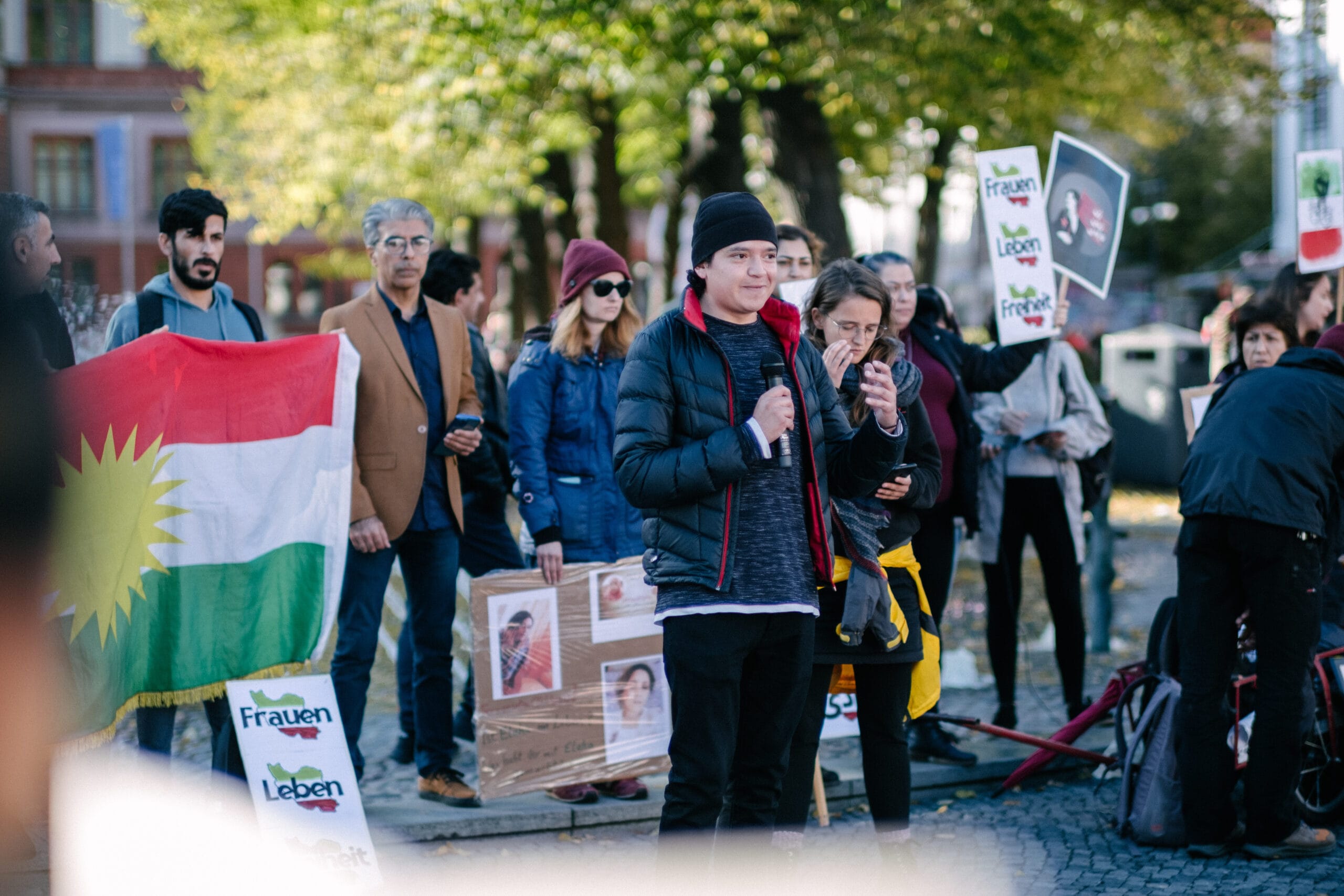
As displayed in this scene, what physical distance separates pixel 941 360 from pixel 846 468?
2.10 meters

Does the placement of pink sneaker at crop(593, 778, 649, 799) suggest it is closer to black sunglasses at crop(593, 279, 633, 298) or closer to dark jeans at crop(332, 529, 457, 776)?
dark jeans at crop(332, 529, 457, 776)

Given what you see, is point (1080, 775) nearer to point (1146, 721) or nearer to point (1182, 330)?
point (1146, 721)

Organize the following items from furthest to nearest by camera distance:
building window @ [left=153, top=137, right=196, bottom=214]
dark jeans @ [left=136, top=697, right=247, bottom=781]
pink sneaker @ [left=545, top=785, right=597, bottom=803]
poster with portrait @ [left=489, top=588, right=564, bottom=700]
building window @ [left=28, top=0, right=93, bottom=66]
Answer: building window @ [left=153, top=137, right=196, bottom=214] < building window @ [left=28, top=0, right=93, bottom=66] < pink sneaker @ [left=545, top=785, right=597, bottom=803] < poster with portrait @ [left=489, top=588, right=564, bottom=700] < dark jeans @ [left=136, top=697, right=247, bottom=781]

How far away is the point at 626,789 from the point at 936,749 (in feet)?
4.78

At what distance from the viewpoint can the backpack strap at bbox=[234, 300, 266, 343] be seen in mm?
5594

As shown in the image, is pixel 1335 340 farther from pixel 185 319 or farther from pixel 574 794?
pixel 185 319

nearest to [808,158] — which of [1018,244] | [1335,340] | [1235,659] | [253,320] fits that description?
[1018,244]

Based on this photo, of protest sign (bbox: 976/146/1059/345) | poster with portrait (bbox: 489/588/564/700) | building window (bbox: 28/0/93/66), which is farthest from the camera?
building window (bbox: 28/0/93/66)

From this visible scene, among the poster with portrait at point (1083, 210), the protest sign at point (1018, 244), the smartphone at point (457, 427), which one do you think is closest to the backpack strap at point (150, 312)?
the smartphone at point (457, 427)

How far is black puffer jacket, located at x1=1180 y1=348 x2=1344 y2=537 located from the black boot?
70.4 inches

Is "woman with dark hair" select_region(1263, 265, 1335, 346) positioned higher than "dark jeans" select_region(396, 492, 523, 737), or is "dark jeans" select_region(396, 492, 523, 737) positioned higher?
"woman with dark hair" select_region(1263, 265, 1335, 346)

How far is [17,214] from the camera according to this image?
4539 millimetres

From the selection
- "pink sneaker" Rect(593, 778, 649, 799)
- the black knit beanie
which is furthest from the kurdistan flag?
the black knit beanie

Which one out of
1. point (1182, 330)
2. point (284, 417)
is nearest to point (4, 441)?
point (284, 417)
